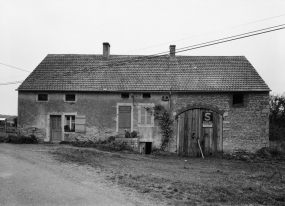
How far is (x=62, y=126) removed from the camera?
57.0 ft

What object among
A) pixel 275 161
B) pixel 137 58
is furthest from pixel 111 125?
pixel 275 161

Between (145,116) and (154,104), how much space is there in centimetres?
97

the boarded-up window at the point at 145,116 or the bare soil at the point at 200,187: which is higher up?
the boarded-up window at the point at 145,116

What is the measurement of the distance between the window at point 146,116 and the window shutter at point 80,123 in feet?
12.4

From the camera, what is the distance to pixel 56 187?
6.93 m

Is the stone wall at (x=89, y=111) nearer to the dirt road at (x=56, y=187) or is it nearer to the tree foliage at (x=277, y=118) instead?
the dirt road at (x=56, y=187)

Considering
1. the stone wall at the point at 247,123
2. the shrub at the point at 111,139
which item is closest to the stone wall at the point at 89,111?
the shrub at the point at 111,139

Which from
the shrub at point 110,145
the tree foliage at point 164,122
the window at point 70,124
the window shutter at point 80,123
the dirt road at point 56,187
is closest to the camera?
the dirt road at point 56,187

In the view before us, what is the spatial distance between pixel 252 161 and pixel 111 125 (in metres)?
8.69

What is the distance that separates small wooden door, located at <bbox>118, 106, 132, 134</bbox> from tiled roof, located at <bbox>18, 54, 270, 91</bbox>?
1306 millimetres

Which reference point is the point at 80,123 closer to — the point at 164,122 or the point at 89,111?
the point at 89,111

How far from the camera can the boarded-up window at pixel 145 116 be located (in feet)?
55.0

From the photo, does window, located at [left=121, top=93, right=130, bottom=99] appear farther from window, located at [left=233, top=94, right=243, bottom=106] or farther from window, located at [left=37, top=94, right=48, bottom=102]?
window, located at [left=233, top=94, right=243, bottom=106]

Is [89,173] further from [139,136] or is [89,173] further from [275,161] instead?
[275,161]
